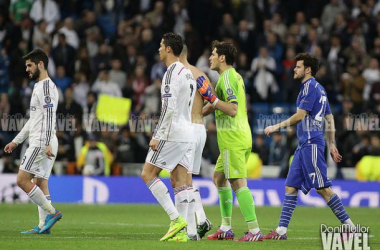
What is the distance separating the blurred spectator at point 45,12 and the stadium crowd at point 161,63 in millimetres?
29

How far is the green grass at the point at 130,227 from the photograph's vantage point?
35.0 feet

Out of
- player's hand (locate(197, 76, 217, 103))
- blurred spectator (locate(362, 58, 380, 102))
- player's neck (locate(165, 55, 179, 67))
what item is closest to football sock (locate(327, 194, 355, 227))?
player's hand (locate(197, 76, 217, 103))

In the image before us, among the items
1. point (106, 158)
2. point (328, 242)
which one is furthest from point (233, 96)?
point (106, 158)

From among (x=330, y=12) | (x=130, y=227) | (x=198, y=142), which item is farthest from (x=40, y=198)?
(x=330, y=12)

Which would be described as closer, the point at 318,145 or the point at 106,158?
the point at 318,145

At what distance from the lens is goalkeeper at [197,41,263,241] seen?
11461 mm

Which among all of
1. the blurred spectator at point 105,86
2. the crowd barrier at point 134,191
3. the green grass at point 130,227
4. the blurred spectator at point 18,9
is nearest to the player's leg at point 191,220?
the green grass at point 130,227

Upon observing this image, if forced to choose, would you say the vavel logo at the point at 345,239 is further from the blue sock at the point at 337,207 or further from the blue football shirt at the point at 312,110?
the blue football shirt at the point at 312,110

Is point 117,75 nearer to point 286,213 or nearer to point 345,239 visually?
point 286,213

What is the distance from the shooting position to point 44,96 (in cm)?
1238

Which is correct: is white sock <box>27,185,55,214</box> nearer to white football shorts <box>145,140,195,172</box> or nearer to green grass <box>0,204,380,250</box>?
green grass <box>0,204,380,250</box>

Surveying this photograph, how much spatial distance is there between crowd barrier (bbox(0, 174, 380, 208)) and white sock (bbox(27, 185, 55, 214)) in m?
8.12

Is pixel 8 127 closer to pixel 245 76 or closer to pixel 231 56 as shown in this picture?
pixel 245 76

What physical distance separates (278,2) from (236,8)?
135 cm
